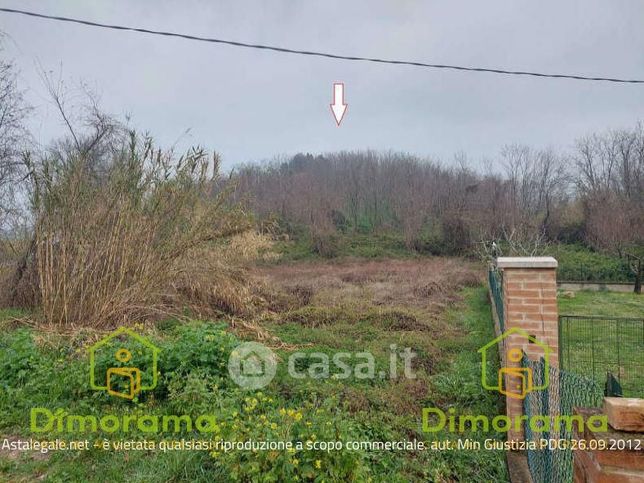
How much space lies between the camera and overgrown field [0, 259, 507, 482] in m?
2.29

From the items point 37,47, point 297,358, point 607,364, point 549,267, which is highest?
point 37,47

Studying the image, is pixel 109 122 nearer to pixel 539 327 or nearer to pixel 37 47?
pixel 37 47

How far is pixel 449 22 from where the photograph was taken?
19.1ft

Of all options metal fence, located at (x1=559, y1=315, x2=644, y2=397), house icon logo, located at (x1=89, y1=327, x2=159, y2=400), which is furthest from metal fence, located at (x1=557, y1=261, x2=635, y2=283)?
house icon logo, located at (x1=89, y1=327, x2=159, y2=400)

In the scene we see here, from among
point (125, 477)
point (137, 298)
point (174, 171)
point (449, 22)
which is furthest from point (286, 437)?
point (449, 22)

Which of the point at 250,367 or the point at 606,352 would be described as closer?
the point at 250,367

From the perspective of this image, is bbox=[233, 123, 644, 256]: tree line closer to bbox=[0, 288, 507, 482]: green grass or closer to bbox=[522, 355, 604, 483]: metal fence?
bbox=[0, 288, 507, 482]: green grass

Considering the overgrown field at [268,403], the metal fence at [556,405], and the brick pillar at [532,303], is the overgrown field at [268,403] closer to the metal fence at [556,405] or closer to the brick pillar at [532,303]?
the metal fence at [556,405]

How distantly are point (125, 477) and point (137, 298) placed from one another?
12.1ft

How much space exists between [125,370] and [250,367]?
106 cm

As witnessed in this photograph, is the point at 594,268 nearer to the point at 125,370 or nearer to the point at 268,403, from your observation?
the point at 268,403

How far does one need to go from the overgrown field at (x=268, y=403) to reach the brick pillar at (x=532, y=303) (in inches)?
33.8

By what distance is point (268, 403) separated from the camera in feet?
10.5
